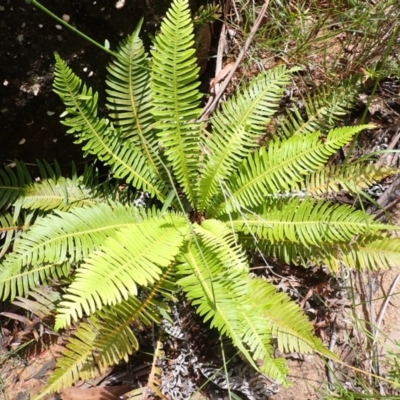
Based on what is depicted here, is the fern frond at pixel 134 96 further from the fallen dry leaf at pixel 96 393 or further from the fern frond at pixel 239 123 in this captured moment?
the fallen dry leaf at pixel 96 393

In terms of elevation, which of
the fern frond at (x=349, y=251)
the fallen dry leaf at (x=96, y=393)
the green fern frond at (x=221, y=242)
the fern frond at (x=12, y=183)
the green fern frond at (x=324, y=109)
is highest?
the green fern frond at (x=324, y=109)

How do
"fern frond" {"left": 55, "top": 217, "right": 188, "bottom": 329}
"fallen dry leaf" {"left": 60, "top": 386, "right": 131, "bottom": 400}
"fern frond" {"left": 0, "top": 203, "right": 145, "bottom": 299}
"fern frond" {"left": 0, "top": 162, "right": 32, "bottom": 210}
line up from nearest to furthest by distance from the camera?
"fern frond" {"left": 55, "top": 217, "right": 188, "bottom": 329} → "fern frond" {"left": 0, "top": 203, "right": 145, "bottom": 299} → "fern frond" {"left": 0, "top": 162, "right": 32, "bottom": 210} → "fallen dry leaf" {"left": 60, "top": 386, "right": 131, "bottom": 400}

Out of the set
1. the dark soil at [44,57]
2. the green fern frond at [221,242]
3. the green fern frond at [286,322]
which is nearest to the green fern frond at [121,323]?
the green fern frond at [221,242]

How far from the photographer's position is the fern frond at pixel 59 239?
194 centimetres

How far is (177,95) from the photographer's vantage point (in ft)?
6.86

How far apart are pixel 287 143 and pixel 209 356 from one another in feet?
3.50

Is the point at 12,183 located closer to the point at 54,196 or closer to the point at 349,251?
the point at 54,196

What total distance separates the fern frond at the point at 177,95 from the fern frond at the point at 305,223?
13.5 inches

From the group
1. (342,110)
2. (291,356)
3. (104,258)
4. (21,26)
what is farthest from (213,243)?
(21,26)

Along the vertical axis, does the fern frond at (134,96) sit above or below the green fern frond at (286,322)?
above

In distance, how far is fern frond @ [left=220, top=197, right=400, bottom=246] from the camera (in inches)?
82.7

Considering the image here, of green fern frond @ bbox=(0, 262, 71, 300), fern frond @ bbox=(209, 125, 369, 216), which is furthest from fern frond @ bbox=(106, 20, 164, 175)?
green fern frond @ bbox=(0, 262, 71, 300)

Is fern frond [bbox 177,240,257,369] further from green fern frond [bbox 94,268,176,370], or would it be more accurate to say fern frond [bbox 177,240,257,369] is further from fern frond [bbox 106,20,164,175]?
fern frond [bbox 106,20,164,175]

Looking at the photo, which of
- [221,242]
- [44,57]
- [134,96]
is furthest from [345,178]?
[44,57]
